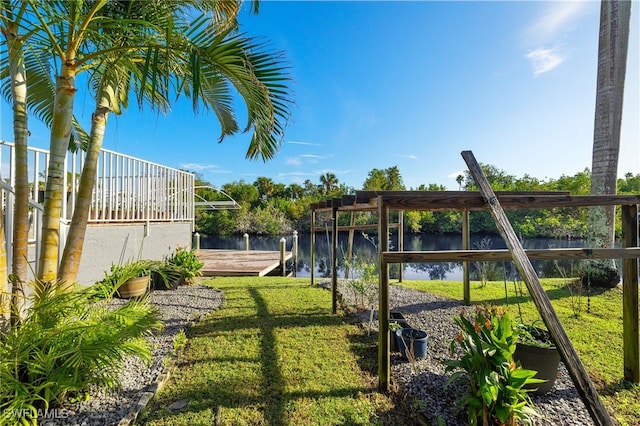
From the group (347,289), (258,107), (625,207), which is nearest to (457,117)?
(347,289)

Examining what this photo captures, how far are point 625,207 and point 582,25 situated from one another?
17.9ft

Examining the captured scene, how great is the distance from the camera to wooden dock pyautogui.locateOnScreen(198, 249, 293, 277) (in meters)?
7.77

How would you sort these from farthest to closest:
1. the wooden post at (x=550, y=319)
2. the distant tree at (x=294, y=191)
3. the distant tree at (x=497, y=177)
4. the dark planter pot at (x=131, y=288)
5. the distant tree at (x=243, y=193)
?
1. the distant tree at (x=294, y=191)
2. the distant tree at (x=243, y=193)
3. the distant tree at (x=497, y=177)
4. the dark planter pot at (x=131, y=288)
5. the wooden post at (x=550, y=319)

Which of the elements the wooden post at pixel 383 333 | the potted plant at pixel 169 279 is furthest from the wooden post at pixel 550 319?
the potted plant at pixel 169 279

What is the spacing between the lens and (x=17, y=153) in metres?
2.06

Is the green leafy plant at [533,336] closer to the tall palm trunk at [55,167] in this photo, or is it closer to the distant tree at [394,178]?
the tall palm trunk at [55,167]

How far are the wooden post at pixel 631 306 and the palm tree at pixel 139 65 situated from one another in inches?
127

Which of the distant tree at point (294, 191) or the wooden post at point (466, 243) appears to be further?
the distant tree at point (294, 191)

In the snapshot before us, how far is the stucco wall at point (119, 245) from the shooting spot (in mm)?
4336

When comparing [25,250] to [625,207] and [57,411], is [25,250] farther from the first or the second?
[625,207]

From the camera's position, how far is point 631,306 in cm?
241

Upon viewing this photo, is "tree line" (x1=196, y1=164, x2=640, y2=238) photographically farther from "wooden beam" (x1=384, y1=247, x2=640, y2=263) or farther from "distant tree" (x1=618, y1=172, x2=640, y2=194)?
"wooden beam" (x1=384, y1=247, x2=640, y2=263)

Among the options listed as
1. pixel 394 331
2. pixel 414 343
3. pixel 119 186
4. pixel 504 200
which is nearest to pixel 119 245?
pixel 119 186

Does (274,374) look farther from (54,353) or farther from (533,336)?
(533,336)
